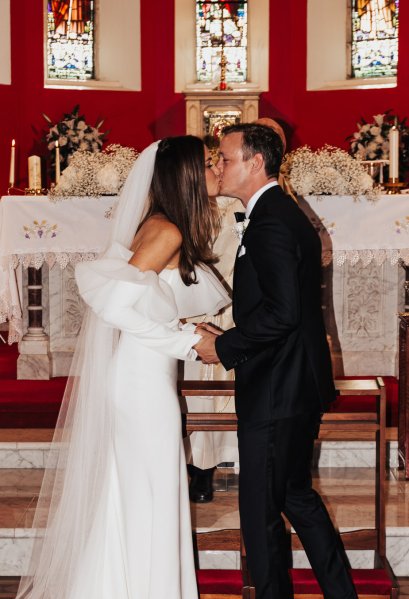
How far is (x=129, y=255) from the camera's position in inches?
131

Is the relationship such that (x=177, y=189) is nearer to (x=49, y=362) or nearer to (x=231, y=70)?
(x=49, y=362)

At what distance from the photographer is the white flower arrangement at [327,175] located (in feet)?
19.0

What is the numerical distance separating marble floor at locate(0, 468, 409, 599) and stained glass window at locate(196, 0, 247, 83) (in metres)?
7.90

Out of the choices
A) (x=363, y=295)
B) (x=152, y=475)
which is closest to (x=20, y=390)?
(x=363, y=295)

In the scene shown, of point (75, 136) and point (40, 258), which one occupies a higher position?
point (75, 136)

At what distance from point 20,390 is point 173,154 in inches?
137

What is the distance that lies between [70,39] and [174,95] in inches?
60.1

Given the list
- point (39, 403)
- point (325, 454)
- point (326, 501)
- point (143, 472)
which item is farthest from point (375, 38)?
point (143, 472)

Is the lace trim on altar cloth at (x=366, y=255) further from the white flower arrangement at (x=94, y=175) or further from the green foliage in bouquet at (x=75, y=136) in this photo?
the green foliage in bouquet at (x=75, y=136)

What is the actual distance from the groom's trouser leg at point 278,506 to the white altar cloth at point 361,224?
115 inches

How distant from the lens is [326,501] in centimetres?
459

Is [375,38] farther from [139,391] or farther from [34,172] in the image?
[139,391]

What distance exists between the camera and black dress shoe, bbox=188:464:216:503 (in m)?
4.59

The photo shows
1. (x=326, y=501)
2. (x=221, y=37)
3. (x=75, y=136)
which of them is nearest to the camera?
(x=326, y=501)
